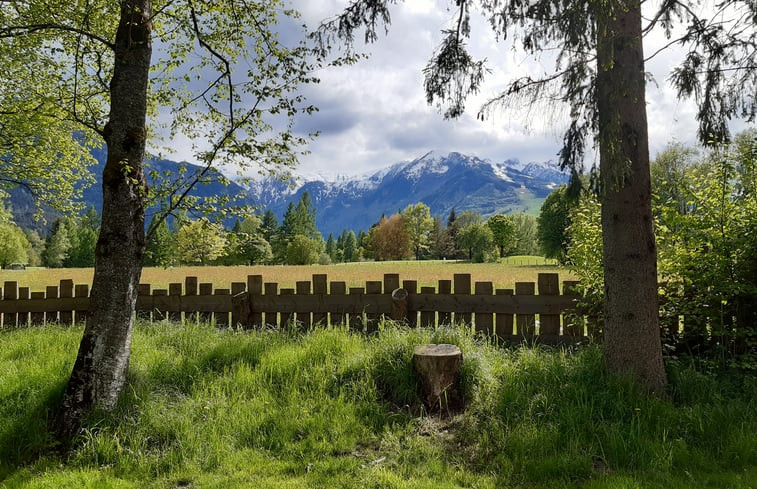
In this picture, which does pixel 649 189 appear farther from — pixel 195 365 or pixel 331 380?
pixel 195 365

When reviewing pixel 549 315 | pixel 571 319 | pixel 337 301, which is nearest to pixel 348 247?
pixel 337 301

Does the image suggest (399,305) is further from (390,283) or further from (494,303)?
(494,303)

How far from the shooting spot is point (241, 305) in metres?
6.36

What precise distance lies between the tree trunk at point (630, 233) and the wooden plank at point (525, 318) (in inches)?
57.5

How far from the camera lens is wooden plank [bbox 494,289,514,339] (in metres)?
5.54

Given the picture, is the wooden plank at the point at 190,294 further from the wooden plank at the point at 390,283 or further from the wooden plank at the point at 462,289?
the wooden plank at the point at 462,289

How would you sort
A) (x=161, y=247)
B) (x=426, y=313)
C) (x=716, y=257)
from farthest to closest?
(x=426, y=313) → (x=161, y=247) → (x=716, y=257)

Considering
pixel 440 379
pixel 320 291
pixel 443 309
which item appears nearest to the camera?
pixel 440 379

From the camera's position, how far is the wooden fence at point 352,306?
5445 millimetres

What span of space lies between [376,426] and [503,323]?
104 inches

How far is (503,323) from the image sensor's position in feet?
18.3

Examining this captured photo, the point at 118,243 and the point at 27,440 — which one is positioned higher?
the point at 118,243

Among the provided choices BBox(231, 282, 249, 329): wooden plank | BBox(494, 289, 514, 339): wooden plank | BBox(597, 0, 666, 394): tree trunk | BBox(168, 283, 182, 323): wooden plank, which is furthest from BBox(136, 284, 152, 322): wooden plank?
BBox(597, 0, 666, 394): tree trunk

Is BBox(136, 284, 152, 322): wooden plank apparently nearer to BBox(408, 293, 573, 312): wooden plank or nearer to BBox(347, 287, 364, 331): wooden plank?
BBox(347, 287, 364, 331): wooden plank
